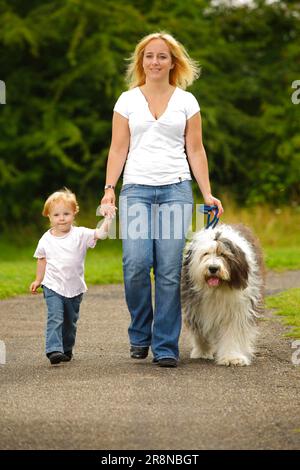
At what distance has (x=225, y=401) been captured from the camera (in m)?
6.94

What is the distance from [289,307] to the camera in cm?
1199

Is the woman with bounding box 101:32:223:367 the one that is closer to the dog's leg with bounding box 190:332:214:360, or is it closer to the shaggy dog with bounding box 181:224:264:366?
the shaggy dog with bounding box 181:224:264:366

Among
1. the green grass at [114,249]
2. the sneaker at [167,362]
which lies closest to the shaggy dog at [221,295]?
the sneaker at [167,362]

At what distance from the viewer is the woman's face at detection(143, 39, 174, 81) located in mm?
8445

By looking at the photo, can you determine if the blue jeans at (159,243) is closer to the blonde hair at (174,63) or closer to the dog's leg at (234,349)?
the dog's leg at (234,349)

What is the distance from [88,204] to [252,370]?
16.7 meters

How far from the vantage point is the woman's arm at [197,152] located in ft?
27.8

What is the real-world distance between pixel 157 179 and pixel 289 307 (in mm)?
4113

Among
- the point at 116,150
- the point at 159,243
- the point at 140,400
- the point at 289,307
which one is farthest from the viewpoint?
the point at 289,307

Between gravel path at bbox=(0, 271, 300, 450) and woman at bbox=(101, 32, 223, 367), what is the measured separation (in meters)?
0.48

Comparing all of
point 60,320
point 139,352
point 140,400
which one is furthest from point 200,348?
point 140,400

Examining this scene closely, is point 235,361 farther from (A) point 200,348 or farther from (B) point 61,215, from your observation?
(B) point 61,215

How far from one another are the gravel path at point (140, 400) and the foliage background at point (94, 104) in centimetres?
1436

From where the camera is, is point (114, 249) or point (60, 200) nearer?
point (60, 200)
